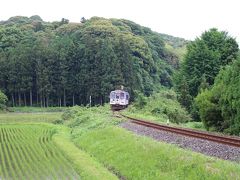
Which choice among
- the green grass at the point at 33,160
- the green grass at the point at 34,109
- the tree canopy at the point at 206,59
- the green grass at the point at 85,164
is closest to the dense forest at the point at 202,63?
the tree canopy at the point at 206,59

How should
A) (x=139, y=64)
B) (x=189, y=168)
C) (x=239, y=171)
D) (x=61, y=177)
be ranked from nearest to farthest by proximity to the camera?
(x=239, y=171) < (x=189, y=168) < (x=61, y=177) < (x=139, y=64)

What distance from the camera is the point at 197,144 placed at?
1469 centimetres

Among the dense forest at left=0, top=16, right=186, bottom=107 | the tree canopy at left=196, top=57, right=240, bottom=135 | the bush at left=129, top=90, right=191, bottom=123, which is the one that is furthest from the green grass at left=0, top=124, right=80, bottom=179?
the dense forest at left=0, top=16, right=186, bottom=107

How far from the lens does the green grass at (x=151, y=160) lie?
1060 cm

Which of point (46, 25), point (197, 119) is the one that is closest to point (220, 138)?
point (197, 119)

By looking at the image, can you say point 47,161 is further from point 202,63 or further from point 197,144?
point 202,63

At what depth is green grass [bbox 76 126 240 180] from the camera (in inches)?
417

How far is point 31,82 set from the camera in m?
66.4

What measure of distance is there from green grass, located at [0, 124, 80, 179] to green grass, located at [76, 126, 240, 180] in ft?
5.61

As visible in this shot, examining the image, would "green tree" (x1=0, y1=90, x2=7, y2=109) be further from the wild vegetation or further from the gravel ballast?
the gravel ballast

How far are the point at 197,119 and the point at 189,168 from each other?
29.4 meters

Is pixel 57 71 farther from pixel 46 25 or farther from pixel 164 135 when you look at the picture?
pixel 164 135

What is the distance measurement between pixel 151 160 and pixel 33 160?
284 inches

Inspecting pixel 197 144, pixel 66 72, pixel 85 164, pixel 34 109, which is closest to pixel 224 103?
pixel 197 144
